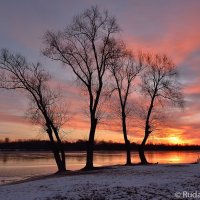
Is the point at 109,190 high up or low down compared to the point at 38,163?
down

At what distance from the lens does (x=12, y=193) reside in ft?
66.3

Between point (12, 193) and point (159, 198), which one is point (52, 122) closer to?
point (12, 193)

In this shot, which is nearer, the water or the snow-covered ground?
the snow-covered ground

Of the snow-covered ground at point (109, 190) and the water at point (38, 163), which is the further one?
the water at point (38, 163)

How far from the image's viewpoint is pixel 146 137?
1924 inches

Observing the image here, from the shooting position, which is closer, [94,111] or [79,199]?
[79,199]

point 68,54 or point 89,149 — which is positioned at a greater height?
point 68,54

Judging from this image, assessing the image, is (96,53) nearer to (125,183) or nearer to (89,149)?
(89,149)

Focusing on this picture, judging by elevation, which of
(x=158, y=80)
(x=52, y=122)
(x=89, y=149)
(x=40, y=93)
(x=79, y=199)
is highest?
(x=158, y=80)

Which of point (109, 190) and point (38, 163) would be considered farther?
point (38, 163)

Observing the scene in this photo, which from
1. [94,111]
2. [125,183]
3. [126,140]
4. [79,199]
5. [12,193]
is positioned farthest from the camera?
[126,140]

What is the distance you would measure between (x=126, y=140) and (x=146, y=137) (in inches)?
99.5

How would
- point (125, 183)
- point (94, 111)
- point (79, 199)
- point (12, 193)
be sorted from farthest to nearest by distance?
point (94, 111) < point (125, 183) < point (12, 193) < point (79, 199)

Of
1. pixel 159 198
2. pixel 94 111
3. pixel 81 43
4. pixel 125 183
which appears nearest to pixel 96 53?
pixel 81 43
